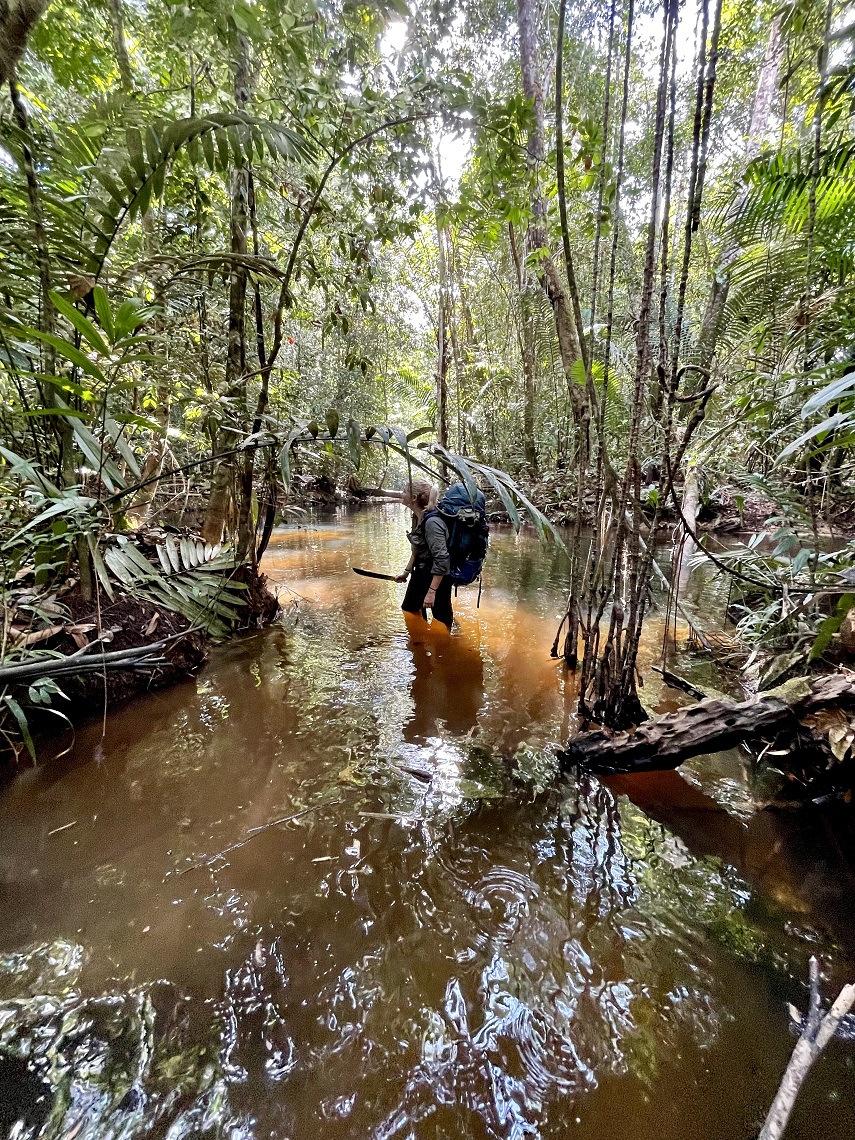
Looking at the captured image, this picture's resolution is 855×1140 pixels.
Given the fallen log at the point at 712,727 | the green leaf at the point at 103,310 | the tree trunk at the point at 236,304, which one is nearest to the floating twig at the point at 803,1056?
the fallen log at the point at 712,727

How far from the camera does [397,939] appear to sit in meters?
1.52

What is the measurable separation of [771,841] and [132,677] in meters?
3.55

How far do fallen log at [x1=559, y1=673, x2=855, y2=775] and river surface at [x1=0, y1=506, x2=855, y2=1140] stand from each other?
168 millimetres

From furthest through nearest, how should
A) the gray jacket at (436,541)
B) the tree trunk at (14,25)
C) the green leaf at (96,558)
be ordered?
the gray jacket at (436,541) → the green leaf at (96,558) → the tree trunk at (14,25)

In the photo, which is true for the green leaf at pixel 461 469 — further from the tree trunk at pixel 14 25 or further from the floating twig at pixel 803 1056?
the tree trunk at pixel 14 25

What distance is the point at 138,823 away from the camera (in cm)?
196

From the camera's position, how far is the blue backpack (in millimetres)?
4289

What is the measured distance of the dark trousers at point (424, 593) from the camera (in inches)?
179

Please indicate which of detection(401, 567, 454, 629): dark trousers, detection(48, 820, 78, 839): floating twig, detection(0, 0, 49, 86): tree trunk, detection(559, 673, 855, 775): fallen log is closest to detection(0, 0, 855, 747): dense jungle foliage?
detection(0, 0, 49, 86): tree trunk

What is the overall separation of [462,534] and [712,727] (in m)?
2.65

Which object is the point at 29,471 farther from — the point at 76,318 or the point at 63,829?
the point at 63,829

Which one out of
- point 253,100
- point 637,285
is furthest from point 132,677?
point 637,285

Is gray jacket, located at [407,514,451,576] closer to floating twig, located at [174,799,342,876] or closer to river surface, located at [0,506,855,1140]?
river surface, located at [0,506,855,1140]

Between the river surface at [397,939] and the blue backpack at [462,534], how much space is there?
192 cm
